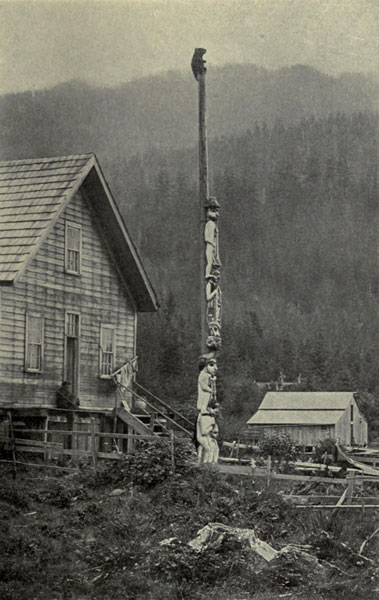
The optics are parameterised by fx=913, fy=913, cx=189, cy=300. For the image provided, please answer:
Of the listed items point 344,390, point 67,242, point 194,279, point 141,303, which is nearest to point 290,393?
point 344,390

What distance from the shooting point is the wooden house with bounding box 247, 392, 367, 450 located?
127 ft

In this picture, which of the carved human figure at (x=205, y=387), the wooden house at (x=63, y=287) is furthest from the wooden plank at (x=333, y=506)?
the wooden house at (x=63, y=287)

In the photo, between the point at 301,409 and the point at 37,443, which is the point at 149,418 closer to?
the point at 37,443

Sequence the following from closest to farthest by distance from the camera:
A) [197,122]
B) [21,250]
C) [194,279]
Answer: [197,122], [21,250], [194,279]

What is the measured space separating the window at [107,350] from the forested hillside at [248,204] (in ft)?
11.9

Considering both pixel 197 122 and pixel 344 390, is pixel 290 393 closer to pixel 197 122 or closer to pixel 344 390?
pixel 344 390

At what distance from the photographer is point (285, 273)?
2472 inches

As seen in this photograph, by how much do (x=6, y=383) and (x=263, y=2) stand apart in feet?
32.9

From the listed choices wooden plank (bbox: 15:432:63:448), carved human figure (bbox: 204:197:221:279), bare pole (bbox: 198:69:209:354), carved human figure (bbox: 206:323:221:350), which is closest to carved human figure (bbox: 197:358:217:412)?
carved human figure (bbox: 206:323:221:350)

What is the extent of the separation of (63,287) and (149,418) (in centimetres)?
423

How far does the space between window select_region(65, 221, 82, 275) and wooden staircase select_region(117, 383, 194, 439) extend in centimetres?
333

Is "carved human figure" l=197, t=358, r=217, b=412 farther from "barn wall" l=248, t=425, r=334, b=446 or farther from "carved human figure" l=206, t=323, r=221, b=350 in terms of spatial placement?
"barn wall" l=248, t=425, r=334, b=446

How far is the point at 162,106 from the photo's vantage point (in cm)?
1738

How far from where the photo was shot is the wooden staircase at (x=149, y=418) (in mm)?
21062
